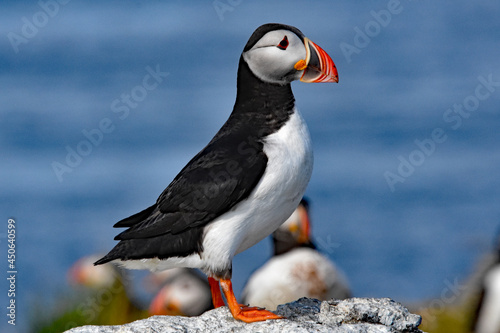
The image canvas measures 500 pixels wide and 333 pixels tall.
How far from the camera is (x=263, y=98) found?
605cm

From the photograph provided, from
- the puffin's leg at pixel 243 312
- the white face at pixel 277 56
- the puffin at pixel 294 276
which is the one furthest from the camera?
the puffin at pixel 294 276

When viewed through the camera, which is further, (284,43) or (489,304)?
(489,304)

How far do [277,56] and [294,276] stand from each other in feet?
12.4

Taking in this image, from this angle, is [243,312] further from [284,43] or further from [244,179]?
[284,43]

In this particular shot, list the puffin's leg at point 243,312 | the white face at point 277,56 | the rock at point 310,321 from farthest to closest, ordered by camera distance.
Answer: the white face at point 277,56 < the puffin's leg at point 243,312 < the rock at point 310,321

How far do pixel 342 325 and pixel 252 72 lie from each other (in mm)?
2023

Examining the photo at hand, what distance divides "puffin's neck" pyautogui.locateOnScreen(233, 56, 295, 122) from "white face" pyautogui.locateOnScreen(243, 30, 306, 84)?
61 mm

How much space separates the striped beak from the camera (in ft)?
19.5

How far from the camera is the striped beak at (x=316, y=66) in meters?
5.93

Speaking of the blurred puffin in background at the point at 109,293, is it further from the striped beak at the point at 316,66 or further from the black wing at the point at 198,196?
the striped beak at the point at 316,66

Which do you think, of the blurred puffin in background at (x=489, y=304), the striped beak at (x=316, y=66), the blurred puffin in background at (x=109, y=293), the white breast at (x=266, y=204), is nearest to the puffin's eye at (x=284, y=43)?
the striped beak at (x=316, y=66)

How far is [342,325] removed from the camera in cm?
568

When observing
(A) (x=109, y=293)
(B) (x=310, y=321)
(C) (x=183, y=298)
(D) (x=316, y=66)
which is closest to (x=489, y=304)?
(B) (x=310, y=321)

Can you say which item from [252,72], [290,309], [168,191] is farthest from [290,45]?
[290,309]
